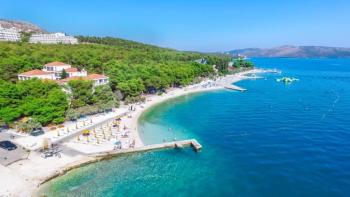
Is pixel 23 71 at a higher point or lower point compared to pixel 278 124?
higher

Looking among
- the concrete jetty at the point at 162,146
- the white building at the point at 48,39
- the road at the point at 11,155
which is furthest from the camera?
the white building at the point at 48,39

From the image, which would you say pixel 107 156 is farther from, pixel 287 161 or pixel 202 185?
pixel 287 161

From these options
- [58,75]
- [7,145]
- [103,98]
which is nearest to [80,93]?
[103,98]

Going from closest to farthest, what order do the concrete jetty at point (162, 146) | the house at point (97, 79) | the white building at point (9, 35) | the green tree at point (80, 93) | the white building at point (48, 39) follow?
the concrete jetty at point (162, 146) → the green tree at point (80, 93) → the house at point (97, 79) → the white building at point (9, 35) → the white building at point (48, 39)

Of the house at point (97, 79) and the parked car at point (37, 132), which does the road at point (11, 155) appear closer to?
the parked car at point (37, 132)

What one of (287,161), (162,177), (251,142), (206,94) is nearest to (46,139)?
(162,177)

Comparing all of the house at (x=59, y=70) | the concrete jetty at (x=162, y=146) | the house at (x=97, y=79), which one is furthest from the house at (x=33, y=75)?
A: the concrete jetty at (x=162, y=146)

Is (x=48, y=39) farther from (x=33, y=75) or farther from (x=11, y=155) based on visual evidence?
(x=11, y=155)

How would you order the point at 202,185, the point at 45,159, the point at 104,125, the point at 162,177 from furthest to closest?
the point at 104,125, the point at 45,159, the point at 162,177, the point at 202,185

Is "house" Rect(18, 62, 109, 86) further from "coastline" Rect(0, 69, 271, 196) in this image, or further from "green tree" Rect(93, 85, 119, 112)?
"coastline" Rect(0, 69, 271, 196)
